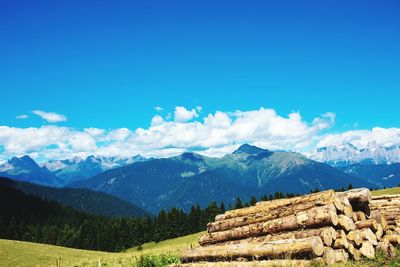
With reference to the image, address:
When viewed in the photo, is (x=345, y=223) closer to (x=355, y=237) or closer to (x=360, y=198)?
(x=355, y=237)

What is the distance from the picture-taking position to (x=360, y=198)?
18.8 m

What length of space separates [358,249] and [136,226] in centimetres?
12609

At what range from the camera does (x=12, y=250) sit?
51.2 metres

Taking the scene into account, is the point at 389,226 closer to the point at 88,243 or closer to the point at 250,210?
the point at 250,210

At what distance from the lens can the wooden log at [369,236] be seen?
684 inches

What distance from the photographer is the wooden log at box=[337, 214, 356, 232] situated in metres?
17.1

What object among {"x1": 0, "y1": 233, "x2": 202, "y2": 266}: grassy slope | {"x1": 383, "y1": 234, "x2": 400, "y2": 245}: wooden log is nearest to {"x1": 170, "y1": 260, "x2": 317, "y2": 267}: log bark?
{"x1": 383, "y1": 234, "x2": 400, "y2": 245}: wooden log

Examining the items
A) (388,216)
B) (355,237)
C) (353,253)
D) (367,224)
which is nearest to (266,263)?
(353,253)

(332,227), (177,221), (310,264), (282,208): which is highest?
(177,221)

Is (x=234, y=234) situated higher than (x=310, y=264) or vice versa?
(x=234, y=234)

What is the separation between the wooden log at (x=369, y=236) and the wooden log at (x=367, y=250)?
196 millimetres

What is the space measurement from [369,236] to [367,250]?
2.52ft

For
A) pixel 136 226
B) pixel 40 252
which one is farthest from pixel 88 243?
pixel 40 252

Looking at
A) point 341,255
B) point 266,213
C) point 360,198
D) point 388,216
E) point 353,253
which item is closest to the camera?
point 341,255
